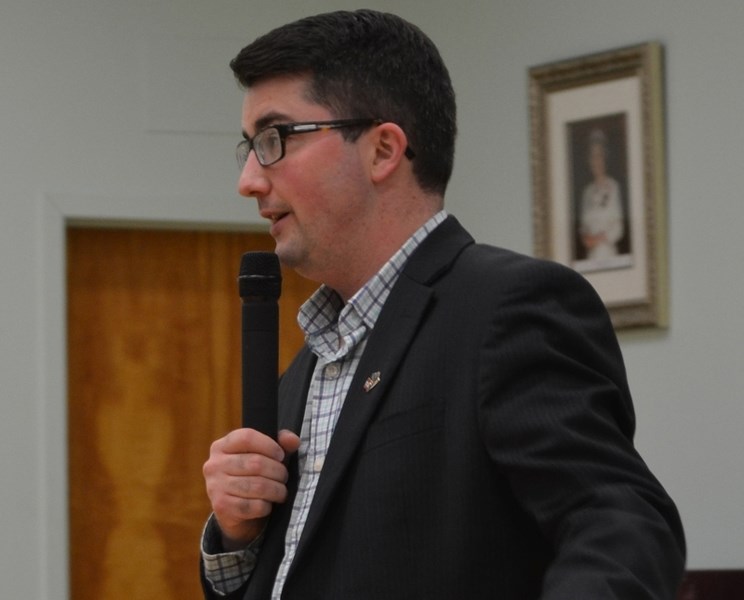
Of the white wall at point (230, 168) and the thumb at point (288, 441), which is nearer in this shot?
the thumb at point (288, 441)

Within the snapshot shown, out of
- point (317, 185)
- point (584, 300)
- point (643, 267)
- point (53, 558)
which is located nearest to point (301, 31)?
point (317, 185)

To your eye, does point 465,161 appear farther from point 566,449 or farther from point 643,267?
point 566,449

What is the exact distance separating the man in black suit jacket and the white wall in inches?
99.3

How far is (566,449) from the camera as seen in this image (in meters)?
1.56

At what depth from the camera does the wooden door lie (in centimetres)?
490

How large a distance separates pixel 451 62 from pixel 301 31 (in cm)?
340

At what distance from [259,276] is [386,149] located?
0.26 m

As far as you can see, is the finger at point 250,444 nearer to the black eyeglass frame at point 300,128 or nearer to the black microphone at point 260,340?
the black microphone at point 260,340

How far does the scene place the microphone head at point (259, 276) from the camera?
6.63ft

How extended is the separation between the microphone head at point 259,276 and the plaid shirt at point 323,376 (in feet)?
0.19

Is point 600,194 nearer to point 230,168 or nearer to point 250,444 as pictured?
point 230,168

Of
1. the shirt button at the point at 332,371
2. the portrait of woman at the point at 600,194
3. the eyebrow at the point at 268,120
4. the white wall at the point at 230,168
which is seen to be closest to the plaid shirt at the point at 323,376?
the shirt button at the point at 332,371

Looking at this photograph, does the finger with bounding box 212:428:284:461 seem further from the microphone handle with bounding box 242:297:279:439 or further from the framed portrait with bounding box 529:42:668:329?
the framed portrait with bounding box 529:42:668:329

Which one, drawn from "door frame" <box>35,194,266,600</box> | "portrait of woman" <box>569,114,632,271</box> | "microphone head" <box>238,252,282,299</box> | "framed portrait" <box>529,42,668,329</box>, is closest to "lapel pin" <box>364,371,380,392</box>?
"microphone head" <box>238,252,282,299</box>
